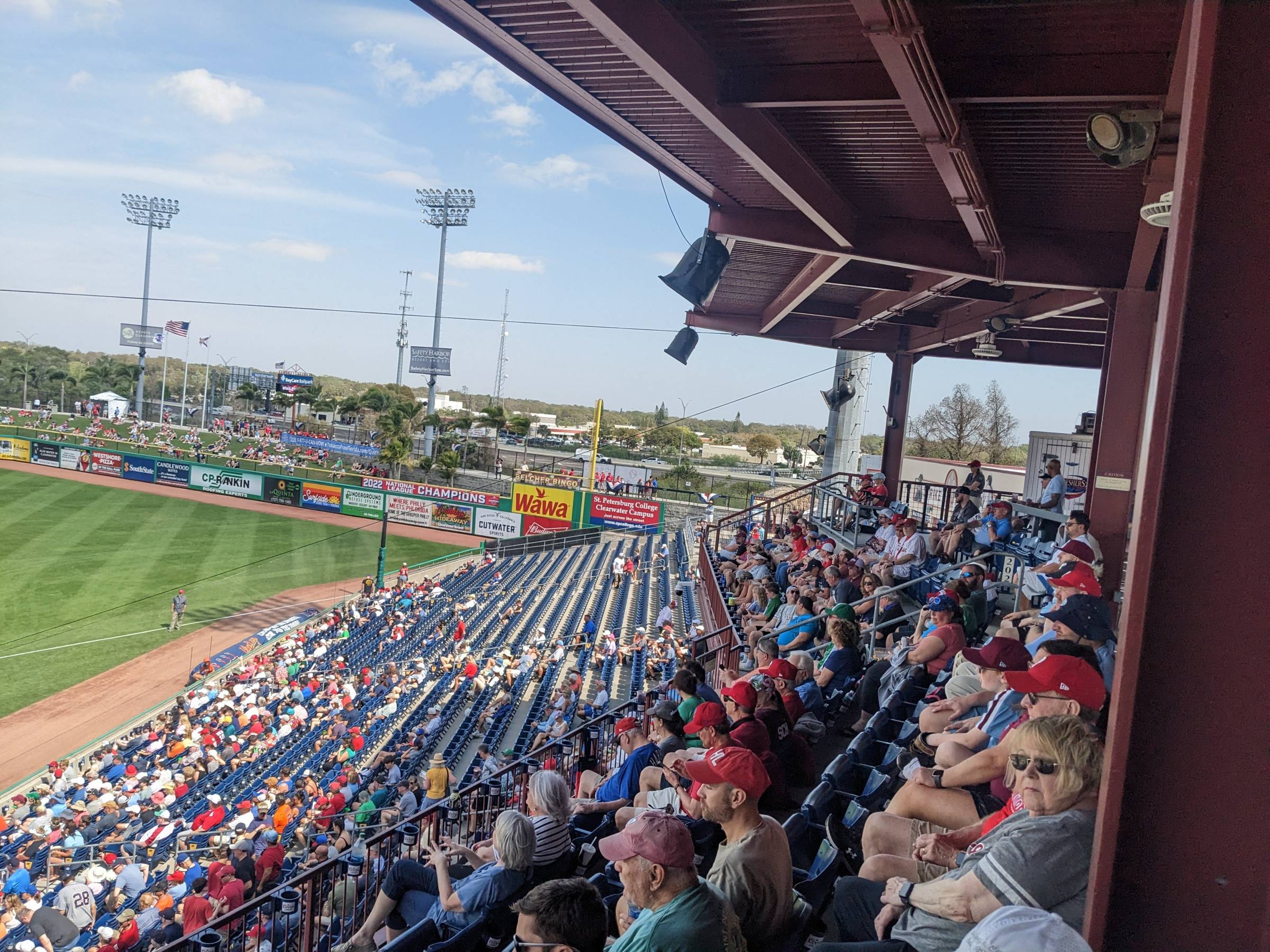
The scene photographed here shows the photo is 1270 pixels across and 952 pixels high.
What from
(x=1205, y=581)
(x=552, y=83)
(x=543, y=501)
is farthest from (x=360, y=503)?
(x=1205, y=581)

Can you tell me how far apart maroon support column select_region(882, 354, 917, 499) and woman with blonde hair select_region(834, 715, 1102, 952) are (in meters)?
12.6

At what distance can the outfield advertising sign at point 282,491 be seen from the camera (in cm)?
4000

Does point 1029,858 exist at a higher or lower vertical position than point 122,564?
higher

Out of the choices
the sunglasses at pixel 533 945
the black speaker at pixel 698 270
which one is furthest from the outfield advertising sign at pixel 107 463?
the sunglasses at pixel 533 945

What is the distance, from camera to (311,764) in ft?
42.2

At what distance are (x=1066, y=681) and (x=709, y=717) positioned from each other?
1402 mm

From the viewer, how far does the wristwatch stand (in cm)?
236

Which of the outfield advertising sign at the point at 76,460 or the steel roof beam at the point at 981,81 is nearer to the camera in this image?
the steel roof beam at the point at 981,81

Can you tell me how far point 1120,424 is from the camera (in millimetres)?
7957

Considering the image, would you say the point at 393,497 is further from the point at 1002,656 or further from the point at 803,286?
the point at 1002,656

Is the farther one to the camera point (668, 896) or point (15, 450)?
point (15, 450)

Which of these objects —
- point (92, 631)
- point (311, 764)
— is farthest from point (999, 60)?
point (92, 631)

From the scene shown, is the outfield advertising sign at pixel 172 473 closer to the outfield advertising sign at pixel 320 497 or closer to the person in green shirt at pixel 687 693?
the outfield advertising sign at pixel 320 497

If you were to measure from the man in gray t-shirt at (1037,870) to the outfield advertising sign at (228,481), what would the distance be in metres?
42.4
